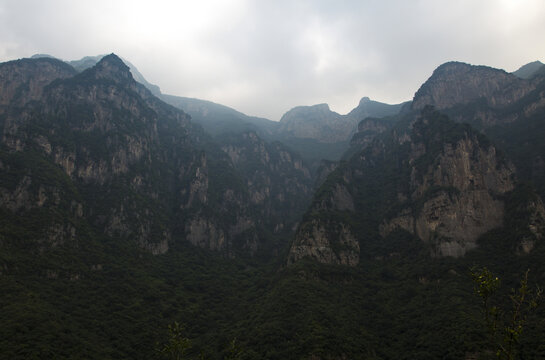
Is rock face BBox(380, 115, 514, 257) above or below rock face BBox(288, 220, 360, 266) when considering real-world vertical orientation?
above

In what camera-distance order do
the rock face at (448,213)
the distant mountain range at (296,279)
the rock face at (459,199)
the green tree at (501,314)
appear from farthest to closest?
the rock face at (448,213), the rock face at (459,199), the distant mountain range at (296,279), the green tree at (501,314)

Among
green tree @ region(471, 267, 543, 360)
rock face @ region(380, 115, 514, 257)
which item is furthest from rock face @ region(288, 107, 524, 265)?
green tree @ region(471, 267, 543, 360)

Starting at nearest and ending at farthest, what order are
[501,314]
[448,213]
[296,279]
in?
[501,314]
[296,279]
[448,213]

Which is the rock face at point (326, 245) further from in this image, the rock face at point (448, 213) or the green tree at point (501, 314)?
the green tree at point (501, 314)

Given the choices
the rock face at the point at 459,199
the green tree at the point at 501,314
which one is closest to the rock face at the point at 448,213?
the rock face at the point at 459,199

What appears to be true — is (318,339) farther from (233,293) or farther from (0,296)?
(0,296)

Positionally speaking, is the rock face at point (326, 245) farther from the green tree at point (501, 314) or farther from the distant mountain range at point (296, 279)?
the green tree at point (501, 314)

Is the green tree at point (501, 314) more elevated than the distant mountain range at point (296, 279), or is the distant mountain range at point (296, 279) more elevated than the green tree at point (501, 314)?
the green tree at point (501, 314)

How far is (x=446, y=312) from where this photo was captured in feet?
414

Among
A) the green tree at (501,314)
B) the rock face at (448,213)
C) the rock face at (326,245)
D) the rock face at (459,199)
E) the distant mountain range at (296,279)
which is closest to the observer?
the green tree at (501,314)

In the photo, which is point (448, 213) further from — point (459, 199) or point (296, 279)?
point (296, 279)

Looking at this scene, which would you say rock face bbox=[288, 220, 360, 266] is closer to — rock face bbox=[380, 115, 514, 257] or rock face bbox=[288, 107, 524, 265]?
rock face bbox=[288, 107, 524, 265]

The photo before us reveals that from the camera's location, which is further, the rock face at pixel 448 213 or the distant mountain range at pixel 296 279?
the rock face at pixel 448 213

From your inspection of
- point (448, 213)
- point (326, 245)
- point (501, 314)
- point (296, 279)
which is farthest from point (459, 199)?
point (501, 314)
